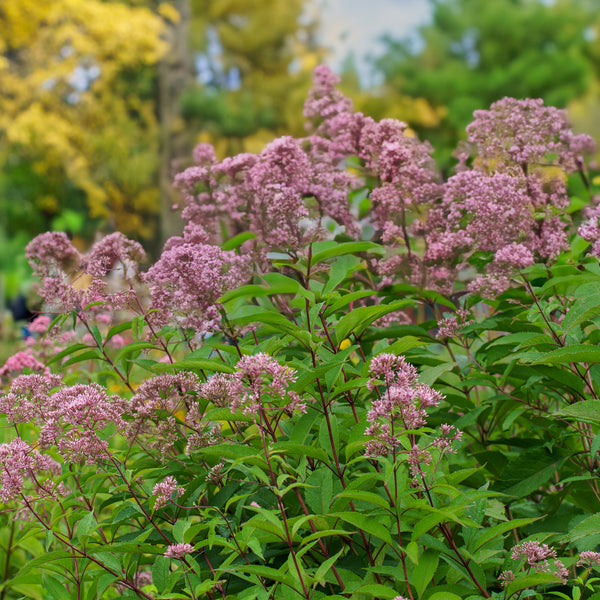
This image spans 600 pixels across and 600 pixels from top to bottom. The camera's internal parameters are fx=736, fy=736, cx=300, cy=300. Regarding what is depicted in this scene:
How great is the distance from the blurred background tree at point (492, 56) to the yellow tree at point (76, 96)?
11.1 metres

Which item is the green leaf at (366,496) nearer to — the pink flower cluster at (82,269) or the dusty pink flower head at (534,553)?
the dusty pink flower head at (534,553)

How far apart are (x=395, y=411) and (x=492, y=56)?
31519mm

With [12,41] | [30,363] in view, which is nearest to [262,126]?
[12,41]

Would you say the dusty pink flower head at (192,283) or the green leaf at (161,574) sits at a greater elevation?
the dusty pink flower head at (192,283)

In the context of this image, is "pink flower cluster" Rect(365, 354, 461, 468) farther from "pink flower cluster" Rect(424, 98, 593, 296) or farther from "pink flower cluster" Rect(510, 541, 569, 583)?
"pink flower cluster" Rect(424, 98, 593, 296)

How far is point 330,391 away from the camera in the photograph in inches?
Answer: 75.9

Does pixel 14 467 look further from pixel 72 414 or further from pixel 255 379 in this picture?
pixel 255 379

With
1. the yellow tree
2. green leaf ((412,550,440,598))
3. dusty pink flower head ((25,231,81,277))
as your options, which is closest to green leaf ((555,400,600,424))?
green leaf ((412,550,440,598))

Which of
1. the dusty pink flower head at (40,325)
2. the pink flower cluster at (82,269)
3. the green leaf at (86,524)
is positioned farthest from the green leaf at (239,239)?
the dusty pink flower head at (40,325)

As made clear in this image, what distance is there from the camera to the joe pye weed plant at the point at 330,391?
5.70 feet

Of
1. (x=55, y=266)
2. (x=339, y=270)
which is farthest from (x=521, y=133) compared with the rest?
(x=55, y=266)

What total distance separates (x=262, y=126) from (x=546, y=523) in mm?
26422

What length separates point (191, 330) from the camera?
218 cm

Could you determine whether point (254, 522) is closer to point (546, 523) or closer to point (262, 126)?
point (546, 523)
